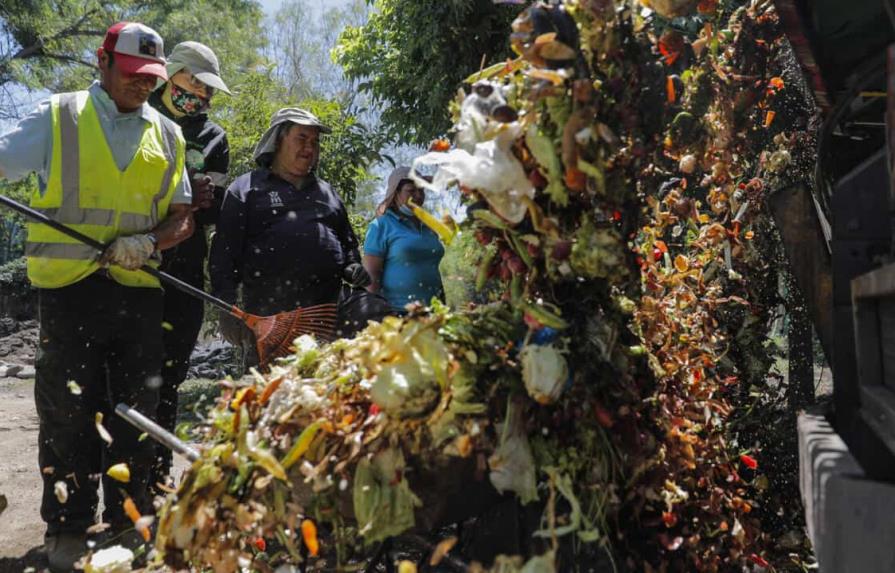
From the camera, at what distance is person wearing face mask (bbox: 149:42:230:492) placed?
4.50 meters

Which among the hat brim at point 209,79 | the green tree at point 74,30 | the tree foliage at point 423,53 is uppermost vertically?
the green tree at point 74,30

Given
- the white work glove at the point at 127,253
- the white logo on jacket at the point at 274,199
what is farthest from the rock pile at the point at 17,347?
the white work glove at the point at 127,253

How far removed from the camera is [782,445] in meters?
3.63

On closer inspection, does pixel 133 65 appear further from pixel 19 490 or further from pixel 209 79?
pixel 19 490

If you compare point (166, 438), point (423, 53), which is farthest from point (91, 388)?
point (423, 53)

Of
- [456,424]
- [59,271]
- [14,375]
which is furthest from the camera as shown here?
[14,375]

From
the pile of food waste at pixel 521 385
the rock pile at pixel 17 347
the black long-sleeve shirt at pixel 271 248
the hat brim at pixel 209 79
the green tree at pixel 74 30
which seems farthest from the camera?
the green tree at pixel 74 30

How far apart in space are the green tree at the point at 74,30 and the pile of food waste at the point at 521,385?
15425 mm

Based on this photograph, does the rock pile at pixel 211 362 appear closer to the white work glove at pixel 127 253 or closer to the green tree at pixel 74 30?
the green tree at pixel 74 30

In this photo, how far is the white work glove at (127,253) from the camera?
3754mm

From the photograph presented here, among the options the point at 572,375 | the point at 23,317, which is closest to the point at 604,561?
the point at 572,375

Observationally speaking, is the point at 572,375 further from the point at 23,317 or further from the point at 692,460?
the point at 23,317

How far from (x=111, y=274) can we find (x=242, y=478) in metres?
2.12

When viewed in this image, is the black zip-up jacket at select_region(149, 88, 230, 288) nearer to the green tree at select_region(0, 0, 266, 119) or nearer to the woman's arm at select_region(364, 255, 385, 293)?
the woman's arm at select_region(364, 255, 385, 293)
